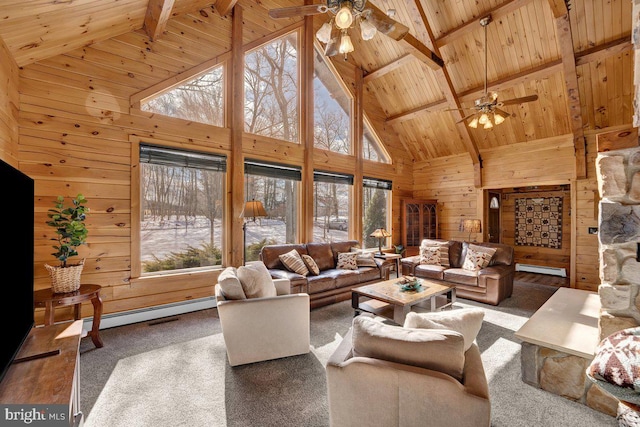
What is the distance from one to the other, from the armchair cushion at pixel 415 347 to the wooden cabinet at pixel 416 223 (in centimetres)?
559

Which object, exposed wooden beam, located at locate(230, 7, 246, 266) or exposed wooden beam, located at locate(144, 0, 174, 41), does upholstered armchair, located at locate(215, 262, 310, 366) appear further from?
exposed wooden beam, located at locate(144, 0, 174, 41)

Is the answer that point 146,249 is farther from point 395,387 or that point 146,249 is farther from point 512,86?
point 512,86

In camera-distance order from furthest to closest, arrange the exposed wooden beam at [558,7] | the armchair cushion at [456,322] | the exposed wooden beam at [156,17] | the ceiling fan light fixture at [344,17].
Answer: the exposed wooden beam at [558,7] → the exposed wooden beam at [156,17] → the ceiling fan light fixture at [344,17] → the armchair cushion at [456,322]

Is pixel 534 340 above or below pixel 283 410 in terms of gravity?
above

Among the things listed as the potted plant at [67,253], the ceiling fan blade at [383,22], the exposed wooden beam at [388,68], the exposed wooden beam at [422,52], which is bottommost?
the potted plant at [67,253]

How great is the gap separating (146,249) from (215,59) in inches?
114

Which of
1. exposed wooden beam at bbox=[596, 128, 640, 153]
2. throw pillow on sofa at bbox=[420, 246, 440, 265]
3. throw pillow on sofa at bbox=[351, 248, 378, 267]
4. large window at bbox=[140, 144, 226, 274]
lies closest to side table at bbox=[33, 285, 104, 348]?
large window at bbox=[140, 144, 226, 274]

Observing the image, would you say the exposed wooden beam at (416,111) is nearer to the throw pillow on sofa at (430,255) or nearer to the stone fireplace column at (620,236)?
the throw pillow on sofa at (430,255)

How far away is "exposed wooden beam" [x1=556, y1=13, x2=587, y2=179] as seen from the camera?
386 centimetres

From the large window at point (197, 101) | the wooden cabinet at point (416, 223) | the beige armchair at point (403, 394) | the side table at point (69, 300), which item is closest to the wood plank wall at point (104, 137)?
the large window at point (197, 101)

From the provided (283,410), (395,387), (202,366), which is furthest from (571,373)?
(202,366)

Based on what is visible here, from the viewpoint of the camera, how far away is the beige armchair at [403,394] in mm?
1224

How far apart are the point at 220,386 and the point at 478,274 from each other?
382 cm

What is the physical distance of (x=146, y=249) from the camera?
3.72m
